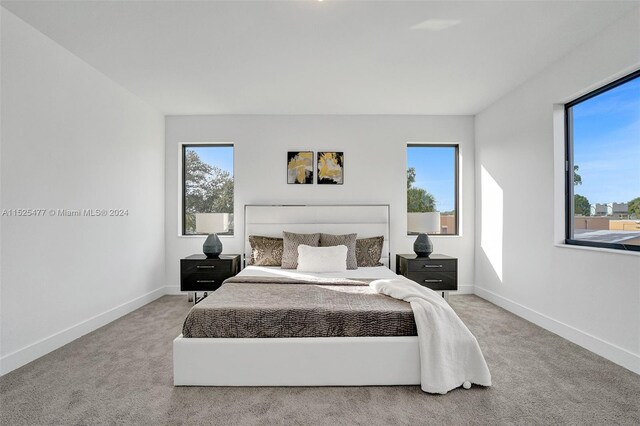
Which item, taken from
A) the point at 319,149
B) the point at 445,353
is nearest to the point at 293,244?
the point at 319,149

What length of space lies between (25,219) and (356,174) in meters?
3.60

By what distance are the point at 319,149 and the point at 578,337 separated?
354 cm

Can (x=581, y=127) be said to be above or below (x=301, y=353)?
above

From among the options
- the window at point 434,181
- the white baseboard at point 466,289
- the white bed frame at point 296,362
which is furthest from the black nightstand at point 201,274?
the white baseboard at point 466,289

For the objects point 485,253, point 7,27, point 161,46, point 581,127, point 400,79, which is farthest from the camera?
point 485,253

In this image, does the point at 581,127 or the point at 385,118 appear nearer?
the point at 581,127

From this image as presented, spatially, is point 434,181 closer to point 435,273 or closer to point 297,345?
point 435,273

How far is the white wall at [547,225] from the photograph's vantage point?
2.54m

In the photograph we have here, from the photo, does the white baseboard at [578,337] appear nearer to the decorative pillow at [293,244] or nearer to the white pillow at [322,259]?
the white pillow at [322,259]

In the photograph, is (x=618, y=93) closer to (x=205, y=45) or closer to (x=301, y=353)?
(x=301, y=353)

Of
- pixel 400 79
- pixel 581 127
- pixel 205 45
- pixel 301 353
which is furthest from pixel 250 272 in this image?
pixel 581 127

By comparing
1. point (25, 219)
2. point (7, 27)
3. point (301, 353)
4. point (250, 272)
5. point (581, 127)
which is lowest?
point (301, 353)

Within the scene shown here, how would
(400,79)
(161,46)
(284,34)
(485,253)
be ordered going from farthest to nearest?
(485,253)
(400,79)
(161,46)
(284,34)

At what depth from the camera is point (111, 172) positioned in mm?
3629
